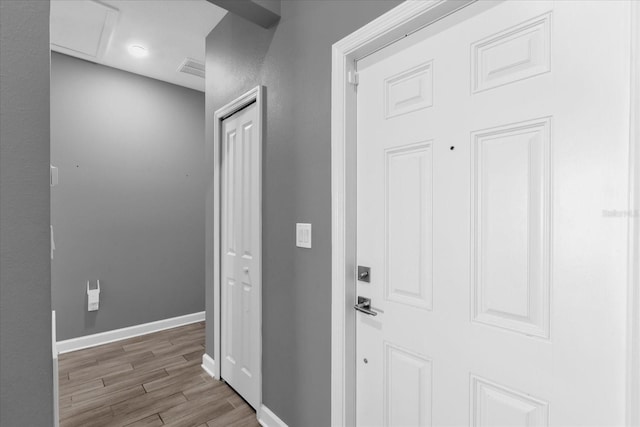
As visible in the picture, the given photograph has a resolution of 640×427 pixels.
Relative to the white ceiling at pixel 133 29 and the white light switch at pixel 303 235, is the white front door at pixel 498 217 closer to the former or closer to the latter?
the white light switch at pixel 303 235

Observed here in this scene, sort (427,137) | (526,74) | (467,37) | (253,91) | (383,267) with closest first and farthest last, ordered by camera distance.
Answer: (526,74) < (467,37) < (427,137) < (383,267) < (253,91)

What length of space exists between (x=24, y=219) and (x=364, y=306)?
3.75 feet

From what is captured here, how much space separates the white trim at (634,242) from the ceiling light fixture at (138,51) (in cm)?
326

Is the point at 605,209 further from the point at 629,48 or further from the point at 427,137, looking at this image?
the point at 427,137

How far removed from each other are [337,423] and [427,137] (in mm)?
1270

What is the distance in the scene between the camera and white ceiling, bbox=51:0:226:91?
7.41 feet

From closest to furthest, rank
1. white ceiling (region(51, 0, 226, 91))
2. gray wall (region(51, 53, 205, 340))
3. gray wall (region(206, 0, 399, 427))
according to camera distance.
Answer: gray wall (region(206, 0, 399, 427)) < white ceiling (region(51, 0, 226, 91)) < gray wall (region(51, 53, 205, 340))

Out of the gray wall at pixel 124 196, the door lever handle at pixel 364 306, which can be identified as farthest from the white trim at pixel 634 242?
the gray wall at pixel 124 196

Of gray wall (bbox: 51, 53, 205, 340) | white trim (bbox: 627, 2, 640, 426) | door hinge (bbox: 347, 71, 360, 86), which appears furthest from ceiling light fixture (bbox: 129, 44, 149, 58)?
white trim (bbox: 627, 2, 640, 426)

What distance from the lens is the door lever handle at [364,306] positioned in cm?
133

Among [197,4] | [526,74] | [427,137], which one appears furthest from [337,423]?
[197,4]

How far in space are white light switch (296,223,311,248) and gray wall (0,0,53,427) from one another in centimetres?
105

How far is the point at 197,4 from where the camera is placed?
2.25 m

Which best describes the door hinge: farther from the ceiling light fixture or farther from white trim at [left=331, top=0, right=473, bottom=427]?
the ceiling light fixture
